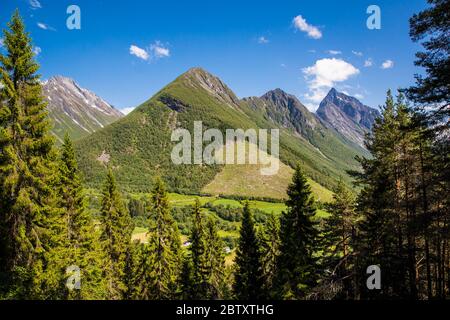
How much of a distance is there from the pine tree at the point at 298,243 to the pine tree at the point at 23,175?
15968mm

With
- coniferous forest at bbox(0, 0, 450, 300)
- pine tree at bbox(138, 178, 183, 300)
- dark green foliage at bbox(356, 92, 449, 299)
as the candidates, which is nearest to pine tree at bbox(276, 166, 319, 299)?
coniferous forest at bbox(0, 0, 450, 300)

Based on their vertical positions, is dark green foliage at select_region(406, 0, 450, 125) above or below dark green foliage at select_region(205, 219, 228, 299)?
above

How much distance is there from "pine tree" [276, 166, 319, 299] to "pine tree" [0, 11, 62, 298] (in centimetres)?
1597

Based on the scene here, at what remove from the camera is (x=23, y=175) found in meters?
17.6

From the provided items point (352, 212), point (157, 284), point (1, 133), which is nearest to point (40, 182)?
point (1, 133)

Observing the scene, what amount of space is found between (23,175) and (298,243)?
63.1ft

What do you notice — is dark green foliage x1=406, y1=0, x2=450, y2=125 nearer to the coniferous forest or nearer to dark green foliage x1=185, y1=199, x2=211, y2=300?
the coniferous forest

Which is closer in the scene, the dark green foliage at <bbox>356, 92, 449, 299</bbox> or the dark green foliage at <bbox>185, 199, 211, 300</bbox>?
the dark green foliage at <bbox>356, 92, 449, 299</bbox>

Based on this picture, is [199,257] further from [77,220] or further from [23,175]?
[23,175]

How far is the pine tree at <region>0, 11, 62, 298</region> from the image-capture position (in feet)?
56.5

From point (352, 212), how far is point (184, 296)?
71.3ft

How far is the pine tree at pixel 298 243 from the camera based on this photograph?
23.3 m

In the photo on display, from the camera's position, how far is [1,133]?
1702 centimetres
